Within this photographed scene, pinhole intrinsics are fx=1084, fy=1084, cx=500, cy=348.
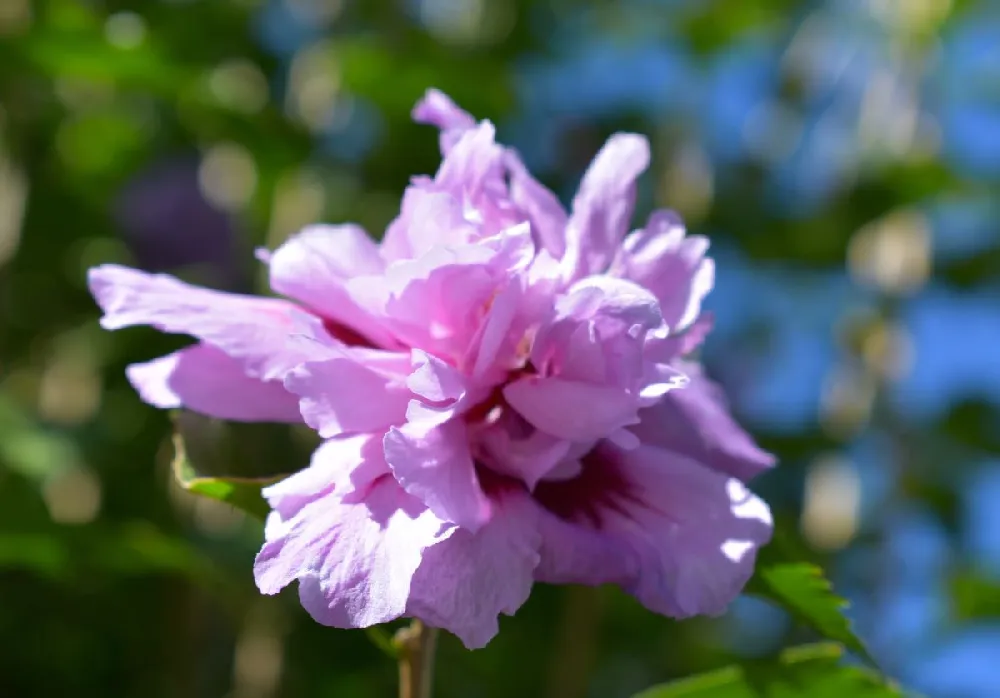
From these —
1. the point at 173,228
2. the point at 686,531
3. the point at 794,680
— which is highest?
the point at 686,531

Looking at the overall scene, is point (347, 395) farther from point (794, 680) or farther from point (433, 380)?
point (794, 680)

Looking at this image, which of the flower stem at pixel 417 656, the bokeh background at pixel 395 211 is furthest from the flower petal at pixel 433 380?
the bokeh background at pixel 395 211

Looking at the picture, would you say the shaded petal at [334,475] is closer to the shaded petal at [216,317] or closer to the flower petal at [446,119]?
the shaded petal at [216,317]

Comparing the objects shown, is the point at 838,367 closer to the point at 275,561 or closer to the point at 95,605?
the point at 95,605

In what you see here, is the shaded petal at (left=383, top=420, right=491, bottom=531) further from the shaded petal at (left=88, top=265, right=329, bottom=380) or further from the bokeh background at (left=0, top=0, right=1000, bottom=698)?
the bokeh background at (left=0, top=0, right=1000, bottom=698)

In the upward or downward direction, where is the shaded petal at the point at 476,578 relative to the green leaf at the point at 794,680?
upward

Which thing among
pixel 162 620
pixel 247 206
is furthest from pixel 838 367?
pixel 162 620

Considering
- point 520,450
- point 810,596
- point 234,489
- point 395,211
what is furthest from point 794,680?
point 395,211
